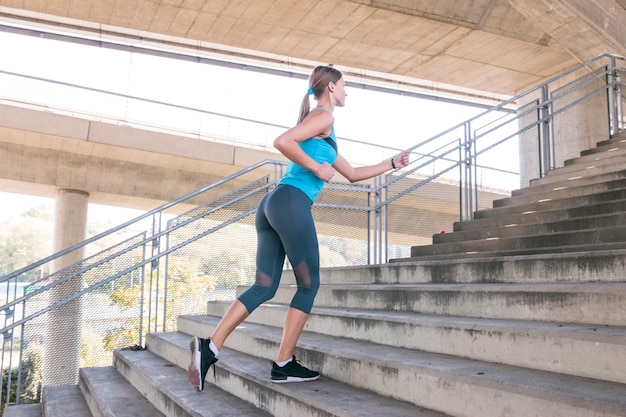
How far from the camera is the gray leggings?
302 centimetres

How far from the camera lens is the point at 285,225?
9.87ft

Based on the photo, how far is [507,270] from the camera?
3994 millimetres

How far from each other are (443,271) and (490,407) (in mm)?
2221

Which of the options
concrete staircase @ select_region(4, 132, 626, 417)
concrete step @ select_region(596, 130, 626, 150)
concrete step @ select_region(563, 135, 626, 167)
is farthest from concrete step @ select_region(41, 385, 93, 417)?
concrete step @ select_region(596, 130, 626, 150)

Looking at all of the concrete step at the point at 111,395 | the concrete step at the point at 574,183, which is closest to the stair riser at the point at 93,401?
the concrete step at the point at 111,395

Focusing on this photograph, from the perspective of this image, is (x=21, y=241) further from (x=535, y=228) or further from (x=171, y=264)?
(x=535, y=228)

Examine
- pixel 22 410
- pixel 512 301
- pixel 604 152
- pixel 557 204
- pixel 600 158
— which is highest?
pixel 604 152

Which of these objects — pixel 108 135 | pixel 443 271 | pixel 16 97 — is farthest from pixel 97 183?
pixel 443 271

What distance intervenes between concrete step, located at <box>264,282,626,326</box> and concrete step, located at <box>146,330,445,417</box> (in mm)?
913

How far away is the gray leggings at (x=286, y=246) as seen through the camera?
9.90 ft

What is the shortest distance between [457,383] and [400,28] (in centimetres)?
1245

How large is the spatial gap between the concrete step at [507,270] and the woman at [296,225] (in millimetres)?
1209

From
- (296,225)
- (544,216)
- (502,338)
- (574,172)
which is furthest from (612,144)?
(296,225)

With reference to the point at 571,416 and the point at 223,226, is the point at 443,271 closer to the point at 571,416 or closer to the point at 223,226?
the point at 571,416
